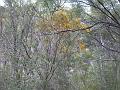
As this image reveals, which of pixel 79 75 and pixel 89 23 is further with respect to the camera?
pixel 79 75

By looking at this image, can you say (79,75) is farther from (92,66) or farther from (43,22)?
(43,22)

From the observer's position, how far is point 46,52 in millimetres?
10133

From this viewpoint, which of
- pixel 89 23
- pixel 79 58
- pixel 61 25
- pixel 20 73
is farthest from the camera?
pixel 79 58

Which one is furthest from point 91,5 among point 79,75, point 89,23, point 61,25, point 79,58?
point 79,75

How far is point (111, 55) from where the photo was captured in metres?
9.89

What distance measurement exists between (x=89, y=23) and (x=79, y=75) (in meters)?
3.42

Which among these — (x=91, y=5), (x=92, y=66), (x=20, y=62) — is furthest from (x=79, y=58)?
(x=91, y=5)

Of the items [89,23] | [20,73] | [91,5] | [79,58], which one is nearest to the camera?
[91,5]

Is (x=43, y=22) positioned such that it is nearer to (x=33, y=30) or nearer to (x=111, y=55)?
(x=33, y=30)

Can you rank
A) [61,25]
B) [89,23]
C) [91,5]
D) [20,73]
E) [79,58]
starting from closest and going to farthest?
[91,5], [89,23], [20,73], [61,25], [79,58]

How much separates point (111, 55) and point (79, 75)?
61.9 inches

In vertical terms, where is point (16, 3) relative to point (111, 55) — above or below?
above

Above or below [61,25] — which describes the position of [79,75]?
below

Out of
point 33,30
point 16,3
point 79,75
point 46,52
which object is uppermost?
point 16,3
